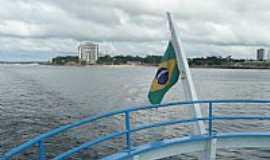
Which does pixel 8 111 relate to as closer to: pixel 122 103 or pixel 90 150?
pixel 122 103

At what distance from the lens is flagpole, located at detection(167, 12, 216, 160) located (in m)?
7.47

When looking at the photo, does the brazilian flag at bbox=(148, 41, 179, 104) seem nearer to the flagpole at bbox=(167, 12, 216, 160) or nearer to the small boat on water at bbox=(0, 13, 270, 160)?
the small boat on water at bbox=(0, 13, 270, 160)

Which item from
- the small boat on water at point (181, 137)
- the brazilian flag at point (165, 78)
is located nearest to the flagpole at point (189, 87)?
the small boat on water at point (181, 137)

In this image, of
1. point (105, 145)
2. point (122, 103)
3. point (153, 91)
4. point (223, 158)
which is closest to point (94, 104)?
point (122, 103)

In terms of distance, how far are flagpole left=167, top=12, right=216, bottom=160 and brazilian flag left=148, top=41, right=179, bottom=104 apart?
188 millimetres

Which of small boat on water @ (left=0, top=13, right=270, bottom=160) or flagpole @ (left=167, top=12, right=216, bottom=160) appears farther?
flagpole @ (left=167, top=12, right=216, bottom=160)

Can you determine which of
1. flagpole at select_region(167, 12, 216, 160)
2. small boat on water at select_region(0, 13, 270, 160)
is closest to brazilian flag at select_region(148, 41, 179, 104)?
small boat on water at select_region(0, 13, 270, 160)

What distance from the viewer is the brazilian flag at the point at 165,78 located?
27.1 feet

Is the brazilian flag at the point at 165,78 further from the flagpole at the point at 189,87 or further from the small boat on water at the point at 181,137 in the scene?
the flagpole at the point at 189,87

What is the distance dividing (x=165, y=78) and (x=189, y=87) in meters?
0.66

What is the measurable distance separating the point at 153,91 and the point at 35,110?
939 inches

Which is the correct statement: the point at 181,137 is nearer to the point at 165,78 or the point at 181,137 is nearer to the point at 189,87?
the point at 189,87

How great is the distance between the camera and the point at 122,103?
3812 cm

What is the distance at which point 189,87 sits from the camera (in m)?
7.96
